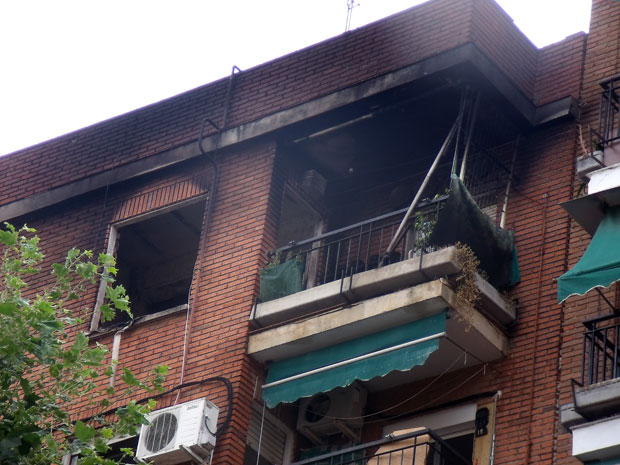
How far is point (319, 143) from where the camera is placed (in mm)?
18688

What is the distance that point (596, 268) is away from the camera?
48.6ft

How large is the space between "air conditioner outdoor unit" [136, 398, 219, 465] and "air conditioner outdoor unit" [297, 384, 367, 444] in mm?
1360

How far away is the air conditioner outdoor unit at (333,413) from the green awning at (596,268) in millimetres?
3188

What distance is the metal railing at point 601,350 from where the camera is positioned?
14.5 meters

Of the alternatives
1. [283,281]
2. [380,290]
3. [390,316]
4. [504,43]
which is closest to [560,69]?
[504,43]

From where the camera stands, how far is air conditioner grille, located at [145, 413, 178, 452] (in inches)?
653

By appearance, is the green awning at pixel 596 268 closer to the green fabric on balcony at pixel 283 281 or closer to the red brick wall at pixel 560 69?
the red brick wall at pixel 560 69

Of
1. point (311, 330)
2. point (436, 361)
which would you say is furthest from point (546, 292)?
point (311, 330)

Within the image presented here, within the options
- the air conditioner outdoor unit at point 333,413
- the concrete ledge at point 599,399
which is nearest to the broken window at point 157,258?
the air conditioner outdoor unit at point 333,413

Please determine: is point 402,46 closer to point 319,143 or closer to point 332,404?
point 319,143

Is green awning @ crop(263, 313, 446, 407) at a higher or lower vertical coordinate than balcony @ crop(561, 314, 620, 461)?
higher

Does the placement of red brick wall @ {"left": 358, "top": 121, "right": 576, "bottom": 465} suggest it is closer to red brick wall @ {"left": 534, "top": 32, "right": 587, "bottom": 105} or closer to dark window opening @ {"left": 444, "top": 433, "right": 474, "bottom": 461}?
red brick wall @ {"left": 534, "top": 32, "right": 587, "bottom": 105}

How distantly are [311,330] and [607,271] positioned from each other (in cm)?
363

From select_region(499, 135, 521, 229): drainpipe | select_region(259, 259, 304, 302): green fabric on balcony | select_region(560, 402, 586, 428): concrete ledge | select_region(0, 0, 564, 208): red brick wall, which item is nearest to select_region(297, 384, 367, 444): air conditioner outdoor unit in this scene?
select_region(259, 259, 304, 302): green fabric on balcony
